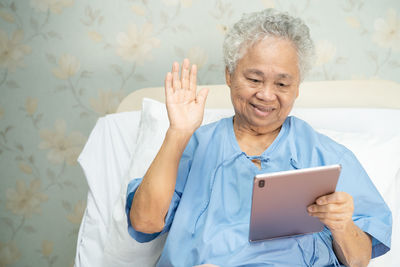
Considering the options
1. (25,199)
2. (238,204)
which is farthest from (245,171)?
(25,199)

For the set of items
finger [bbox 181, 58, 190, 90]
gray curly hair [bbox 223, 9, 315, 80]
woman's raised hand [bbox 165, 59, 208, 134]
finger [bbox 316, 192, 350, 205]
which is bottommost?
finger [bbox 316, 192, 350, 205]

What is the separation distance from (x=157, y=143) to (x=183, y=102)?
0.46 metres

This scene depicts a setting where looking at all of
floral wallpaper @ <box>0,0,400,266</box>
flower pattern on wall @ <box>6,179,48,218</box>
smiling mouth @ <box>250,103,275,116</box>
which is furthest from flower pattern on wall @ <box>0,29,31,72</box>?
smiling mouth @ <box>250,103,275,116</box>

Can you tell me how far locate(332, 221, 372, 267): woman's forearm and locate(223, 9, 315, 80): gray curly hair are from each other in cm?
45

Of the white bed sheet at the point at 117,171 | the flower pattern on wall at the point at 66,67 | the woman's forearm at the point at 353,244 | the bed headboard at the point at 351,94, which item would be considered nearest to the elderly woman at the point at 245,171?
the woman's forearm at the point at 353,244

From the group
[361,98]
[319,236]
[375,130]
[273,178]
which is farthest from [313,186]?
[361,98]

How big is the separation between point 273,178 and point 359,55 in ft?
3.58

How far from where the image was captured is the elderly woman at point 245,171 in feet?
3.32

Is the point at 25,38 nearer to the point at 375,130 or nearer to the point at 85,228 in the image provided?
the point at 85,228

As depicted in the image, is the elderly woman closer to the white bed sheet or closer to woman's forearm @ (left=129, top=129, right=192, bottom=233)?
woman's forearm @ (left=129, top=129, right=192, bottom=233)

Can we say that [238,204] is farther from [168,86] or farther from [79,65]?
[79,65]

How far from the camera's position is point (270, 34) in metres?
1.06

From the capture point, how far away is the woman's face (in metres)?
1.05

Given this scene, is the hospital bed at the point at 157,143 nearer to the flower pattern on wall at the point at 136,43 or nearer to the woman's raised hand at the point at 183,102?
the flower pattern on wall at the point at 136,43
